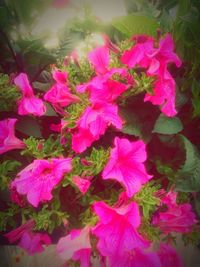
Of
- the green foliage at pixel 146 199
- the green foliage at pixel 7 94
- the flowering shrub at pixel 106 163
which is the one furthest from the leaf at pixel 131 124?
the green foliage at pixel 7 94

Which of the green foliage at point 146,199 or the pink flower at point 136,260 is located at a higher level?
the green foliage at point 146,199

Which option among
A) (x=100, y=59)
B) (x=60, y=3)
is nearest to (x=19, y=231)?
(x=100, y=59)

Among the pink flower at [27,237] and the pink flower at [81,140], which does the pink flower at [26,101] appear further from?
the pink flower at [27,237]

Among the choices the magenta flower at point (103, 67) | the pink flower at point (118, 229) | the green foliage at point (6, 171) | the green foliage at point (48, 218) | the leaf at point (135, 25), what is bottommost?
the green foliage at point (48, 218)

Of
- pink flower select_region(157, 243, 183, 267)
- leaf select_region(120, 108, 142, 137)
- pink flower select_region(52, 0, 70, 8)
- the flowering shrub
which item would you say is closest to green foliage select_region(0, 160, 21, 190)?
the flowering shrub

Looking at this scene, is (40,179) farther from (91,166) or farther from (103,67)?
(103,67)

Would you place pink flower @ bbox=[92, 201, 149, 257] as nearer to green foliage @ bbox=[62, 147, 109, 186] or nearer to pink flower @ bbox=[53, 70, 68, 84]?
green foliage @ bbox=[62, 147, 109, 186]
